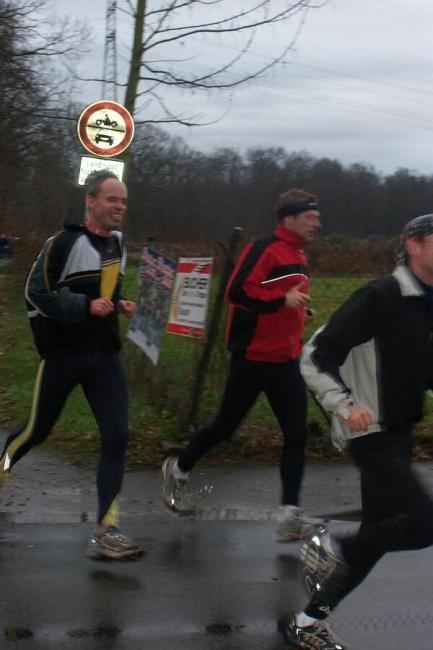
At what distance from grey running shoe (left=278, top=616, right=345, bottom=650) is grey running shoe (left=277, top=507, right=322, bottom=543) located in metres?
1.39

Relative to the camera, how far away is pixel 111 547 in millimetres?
5145

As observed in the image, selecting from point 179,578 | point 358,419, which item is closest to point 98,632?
point 179,578

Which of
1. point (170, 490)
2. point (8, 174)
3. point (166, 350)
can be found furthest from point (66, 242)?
point (8, 174)

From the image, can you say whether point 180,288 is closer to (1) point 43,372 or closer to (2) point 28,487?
(2) point 28,487

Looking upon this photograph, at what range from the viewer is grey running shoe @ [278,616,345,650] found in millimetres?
3984

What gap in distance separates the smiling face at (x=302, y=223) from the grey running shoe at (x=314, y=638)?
7.38 feet

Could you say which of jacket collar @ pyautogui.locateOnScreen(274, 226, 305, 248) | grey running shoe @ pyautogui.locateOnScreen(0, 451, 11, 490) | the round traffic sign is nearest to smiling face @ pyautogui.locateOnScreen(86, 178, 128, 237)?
jacket collar @ pyautogui.locateOnScreen(274, 226, 305, 248)

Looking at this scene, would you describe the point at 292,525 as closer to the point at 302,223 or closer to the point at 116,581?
the point at 116,581

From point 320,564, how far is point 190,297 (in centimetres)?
348

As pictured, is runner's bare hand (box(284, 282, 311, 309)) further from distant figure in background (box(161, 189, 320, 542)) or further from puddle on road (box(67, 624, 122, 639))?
puddle on road (box(67, 624, 122, 639))

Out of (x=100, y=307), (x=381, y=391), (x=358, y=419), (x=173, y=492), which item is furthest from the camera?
(x=173, y=492)

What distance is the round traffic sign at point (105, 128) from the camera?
9.98 metres

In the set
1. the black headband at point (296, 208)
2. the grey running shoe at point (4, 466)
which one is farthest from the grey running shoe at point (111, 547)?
the black headband at point (296, 208)

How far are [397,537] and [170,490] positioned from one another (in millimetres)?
2414
